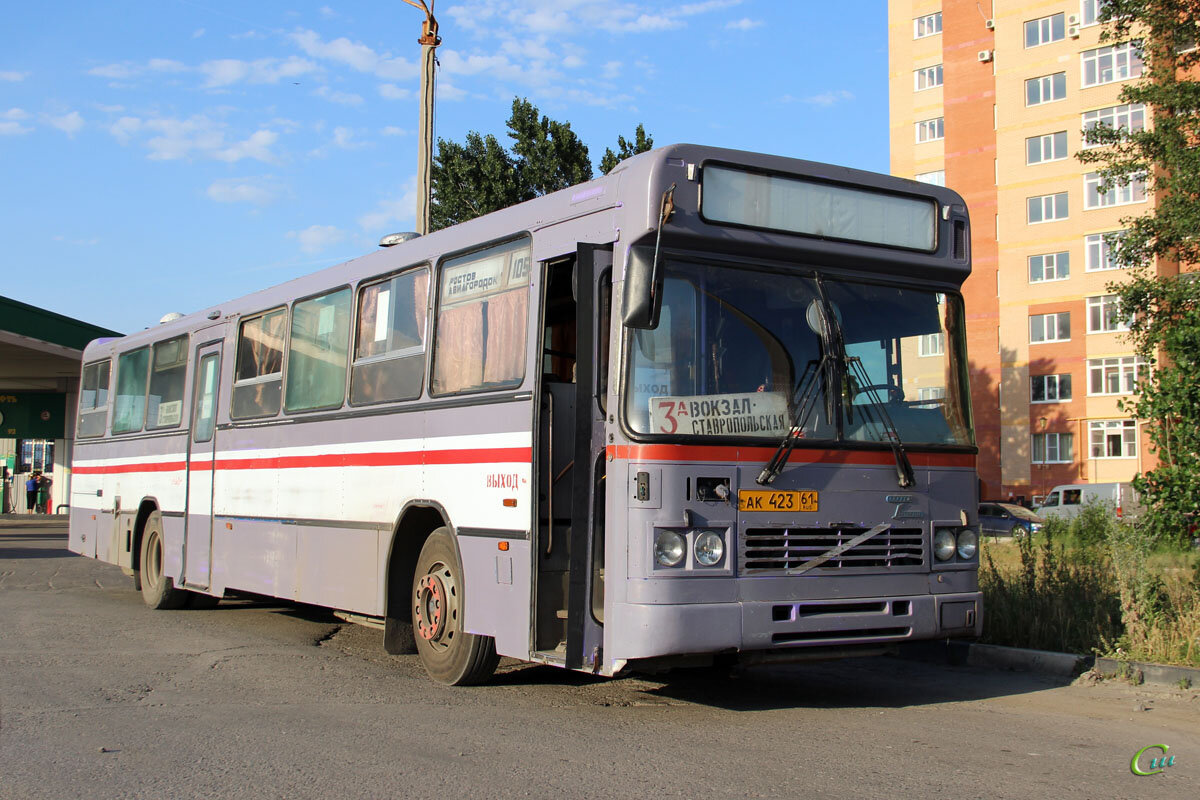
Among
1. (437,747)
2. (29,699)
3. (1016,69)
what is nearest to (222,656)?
(29,699)

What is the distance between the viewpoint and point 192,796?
17.5 ft

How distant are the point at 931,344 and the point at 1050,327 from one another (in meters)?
49.7

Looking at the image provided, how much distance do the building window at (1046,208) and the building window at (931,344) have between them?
50.0 metres

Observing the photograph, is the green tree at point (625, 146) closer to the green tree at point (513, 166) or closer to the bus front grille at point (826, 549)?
the green tree at point (513, 166)

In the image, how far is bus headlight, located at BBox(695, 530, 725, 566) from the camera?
6.69 m

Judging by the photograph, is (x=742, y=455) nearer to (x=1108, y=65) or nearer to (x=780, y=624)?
(x=780, y=624)

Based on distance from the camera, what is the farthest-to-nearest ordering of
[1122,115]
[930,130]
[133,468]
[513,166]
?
[930,130]
[1122,115]
[513,166]
[133,468]

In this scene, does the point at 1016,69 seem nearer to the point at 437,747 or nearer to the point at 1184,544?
the point at 1184,544

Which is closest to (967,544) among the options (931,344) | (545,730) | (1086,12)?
(931,344)

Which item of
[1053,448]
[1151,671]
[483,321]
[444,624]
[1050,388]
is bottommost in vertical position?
[1151,671]

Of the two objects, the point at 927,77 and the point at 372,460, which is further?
the point at 927,77

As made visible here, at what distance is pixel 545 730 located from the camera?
6.80m

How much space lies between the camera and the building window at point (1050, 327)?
174ft

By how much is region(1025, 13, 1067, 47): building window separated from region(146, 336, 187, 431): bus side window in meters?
50.2
